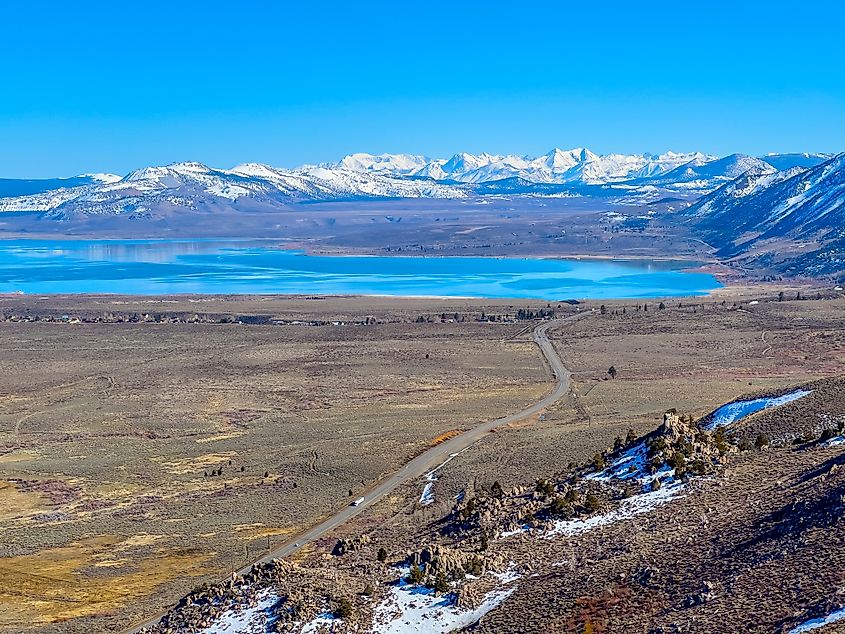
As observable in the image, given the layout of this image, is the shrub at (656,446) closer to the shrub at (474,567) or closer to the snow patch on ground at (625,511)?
the snow patch on ground at (625,511)

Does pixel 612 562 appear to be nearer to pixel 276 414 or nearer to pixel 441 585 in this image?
pixel 441 585

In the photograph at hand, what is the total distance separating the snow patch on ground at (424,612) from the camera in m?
20.1

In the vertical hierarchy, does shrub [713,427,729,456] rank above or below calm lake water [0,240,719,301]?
below

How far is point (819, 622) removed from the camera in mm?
16359

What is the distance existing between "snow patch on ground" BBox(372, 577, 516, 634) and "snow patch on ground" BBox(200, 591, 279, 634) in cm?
235

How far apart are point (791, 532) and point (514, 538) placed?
6.56m

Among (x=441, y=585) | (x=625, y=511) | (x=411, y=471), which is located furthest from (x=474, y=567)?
(x=411, y=471)

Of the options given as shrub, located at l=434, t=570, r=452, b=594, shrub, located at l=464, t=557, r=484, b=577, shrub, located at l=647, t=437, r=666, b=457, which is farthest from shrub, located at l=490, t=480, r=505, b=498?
shrub, located at l=434, t=570, r=452, b=594

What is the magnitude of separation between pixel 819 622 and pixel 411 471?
22.8 metres

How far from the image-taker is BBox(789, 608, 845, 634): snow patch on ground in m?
16.2

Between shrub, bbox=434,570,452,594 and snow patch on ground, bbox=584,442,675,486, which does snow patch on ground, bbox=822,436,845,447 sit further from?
shrub, bbox=434,570,452,594

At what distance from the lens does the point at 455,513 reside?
28.0 metres

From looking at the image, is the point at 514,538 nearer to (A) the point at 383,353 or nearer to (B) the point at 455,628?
(B) the point at 455,628

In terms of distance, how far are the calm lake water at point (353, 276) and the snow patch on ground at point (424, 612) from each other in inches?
3718
